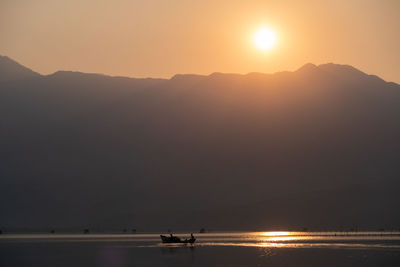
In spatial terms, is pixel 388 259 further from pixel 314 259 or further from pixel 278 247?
pixel 278 247

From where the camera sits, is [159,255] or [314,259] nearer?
[314,259]

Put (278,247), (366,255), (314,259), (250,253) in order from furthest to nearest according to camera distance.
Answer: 1. (278,247)
2. (250,253)
3. (366,255)
4. (314,259)

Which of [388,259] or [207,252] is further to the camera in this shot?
[207,252]

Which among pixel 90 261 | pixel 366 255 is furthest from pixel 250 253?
pixel 90 261

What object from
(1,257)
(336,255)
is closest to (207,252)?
(336,255)

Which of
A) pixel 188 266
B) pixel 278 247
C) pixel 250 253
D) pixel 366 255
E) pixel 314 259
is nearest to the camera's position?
pixel 188 266

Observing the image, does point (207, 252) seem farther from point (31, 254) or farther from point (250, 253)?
point (31, 254)

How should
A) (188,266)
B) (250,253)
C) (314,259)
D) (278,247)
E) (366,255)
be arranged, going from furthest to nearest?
(278,247), (250,253), (366,255), (314,259), (188,266)

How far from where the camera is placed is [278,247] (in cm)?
13662

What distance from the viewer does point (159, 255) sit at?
398 ft

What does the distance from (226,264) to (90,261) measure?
21437 millimetres

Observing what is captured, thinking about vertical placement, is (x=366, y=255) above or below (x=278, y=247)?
below

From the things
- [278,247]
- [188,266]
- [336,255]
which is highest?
[278,247]

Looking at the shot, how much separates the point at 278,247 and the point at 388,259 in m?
33.9
